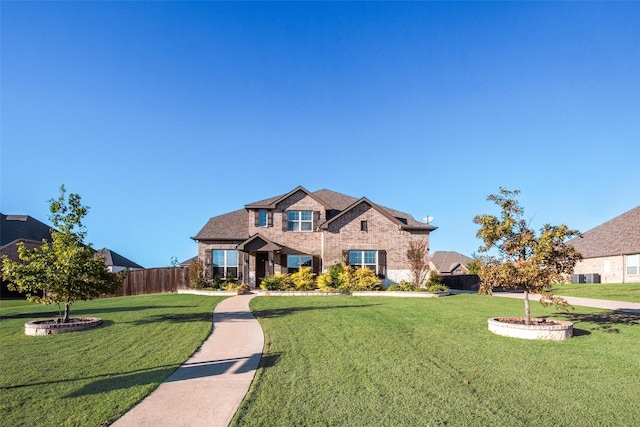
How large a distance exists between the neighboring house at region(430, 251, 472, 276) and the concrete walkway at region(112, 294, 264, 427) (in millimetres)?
49462

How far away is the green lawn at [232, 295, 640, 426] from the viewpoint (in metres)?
5.00

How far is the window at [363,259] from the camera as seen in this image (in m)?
25.4

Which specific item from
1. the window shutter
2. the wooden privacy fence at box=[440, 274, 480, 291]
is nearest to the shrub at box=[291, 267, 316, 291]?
the window shutter

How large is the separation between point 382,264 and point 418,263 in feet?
8.78

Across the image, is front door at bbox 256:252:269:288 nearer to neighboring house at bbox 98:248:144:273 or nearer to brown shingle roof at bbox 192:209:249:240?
brown shingle roof at bbox 192:209:249:240

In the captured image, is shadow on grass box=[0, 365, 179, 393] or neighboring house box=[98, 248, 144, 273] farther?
neighboring house box=[98, 248, 144, 273]

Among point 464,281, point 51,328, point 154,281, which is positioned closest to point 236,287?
point 154,281

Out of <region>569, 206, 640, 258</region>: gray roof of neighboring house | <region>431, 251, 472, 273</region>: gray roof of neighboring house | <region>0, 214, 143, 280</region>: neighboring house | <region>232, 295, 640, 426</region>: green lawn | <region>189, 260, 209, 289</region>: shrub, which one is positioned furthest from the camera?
<region>431, 251, 472, 273</region>: gray roof of neighboring house

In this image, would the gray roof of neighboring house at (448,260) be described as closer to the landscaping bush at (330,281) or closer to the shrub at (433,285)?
the shrub at (433,285)

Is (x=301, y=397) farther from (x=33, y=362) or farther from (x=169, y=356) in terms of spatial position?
(x=33, y=362)

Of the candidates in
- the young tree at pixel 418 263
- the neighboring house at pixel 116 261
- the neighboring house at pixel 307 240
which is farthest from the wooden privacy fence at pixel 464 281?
the neighboring house at pixel 116 261

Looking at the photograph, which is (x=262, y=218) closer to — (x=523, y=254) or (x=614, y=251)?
(x=523, y=254)

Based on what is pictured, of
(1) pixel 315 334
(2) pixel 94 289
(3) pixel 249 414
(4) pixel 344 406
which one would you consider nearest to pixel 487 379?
(4) pixel 344 406

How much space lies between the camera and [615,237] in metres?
32.6
